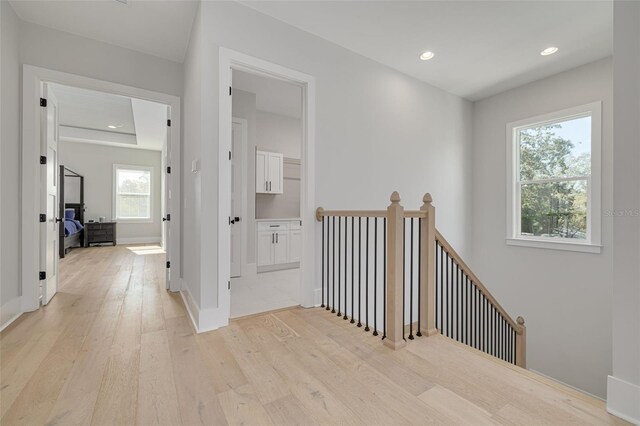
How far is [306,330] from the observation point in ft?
7.29

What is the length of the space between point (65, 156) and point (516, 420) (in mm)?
9725

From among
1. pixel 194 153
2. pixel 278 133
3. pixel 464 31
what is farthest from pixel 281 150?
pixel 464 31

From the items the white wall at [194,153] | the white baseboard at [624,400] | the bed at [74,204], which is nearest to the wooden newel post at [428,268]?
the white baseboard at [624,400]

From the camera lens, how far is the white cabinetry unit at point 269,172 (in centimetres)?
466

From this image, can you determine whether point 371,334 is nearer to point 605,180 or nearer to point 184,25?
point 184,25

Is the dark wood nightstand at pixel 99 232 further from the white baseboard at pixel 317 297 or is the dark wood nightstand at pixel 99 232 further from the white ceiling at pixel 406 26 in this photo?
the white baseboard at pixel 317 297

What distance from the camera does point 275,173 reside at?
486 centimetres

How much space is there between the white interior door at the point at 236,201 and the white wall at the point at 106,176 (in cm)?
Result: 534

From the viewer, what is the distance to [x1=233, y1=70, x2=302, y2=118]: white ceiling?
149 inches

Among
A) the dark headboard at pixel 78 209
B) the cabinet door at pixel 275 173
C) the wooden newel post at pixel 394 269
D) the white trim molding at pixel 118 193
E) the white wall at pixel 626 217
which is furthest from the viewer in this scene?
the white trim molding at pixel 118 193

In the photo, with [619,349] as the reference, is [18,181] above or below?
above

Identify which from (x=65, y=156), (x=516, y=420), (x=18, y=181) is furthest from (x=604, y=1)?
(x=65, y=156)

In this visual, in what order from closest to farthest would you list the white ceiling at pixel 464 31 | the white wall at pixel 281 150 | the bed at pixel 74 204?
the white ceiling at pixel 464 31 → the white wall at pixel 281 150 → the bed at pixel 74 204

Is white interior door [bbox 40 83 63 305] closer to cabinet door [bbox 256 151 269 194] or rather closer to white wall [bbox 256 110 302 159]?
cabinet door [bbox 256 151 269 194]
